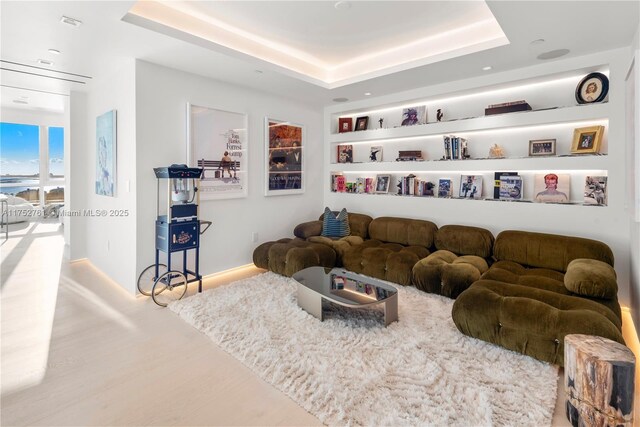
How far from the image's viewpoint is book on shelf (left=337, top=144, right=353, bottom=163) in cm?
580

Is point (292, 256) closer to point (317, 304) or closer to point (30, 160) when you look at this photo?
point (317, 304)

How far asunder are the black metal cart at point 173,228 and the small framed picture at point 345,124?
2.88 meters

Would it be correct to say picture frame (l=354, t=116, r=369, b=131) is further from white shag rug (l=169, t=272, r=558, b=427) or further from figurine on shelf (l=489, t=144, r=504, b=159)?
white shag rug (l=169, t=272, r=558, b=427)

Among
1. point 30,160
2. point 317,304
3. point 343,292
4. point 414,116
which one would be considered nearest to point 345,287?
point 343,292

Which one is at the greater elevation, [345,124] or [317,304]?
[345,124]

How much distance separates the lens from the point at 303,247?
4387 mm

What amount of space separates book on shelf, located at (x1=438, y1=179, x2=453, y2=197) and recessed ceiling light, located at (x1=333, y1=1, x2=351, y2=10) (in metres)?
2.67

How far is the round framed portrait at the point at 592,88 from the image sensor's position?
3445mm

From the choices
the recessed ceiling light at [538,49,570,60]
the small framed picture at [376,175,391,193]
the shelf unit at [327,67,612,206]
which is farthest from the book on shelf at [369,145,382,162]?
the recessed ceiling light at [538,49,570,60]

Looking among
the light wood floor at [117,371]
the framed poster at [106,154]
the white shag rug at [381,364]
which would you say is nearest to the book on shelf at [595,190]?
the white shag rug at [381,364]

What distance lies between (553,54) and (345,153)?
3147 millimetres

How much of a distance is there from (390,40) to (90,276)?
15.9 ft

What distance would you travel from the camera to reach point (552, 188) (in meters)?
3.86

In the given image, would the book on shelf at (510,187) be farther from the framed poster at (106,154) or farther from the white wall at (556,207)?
the framed poster at (106,154)
